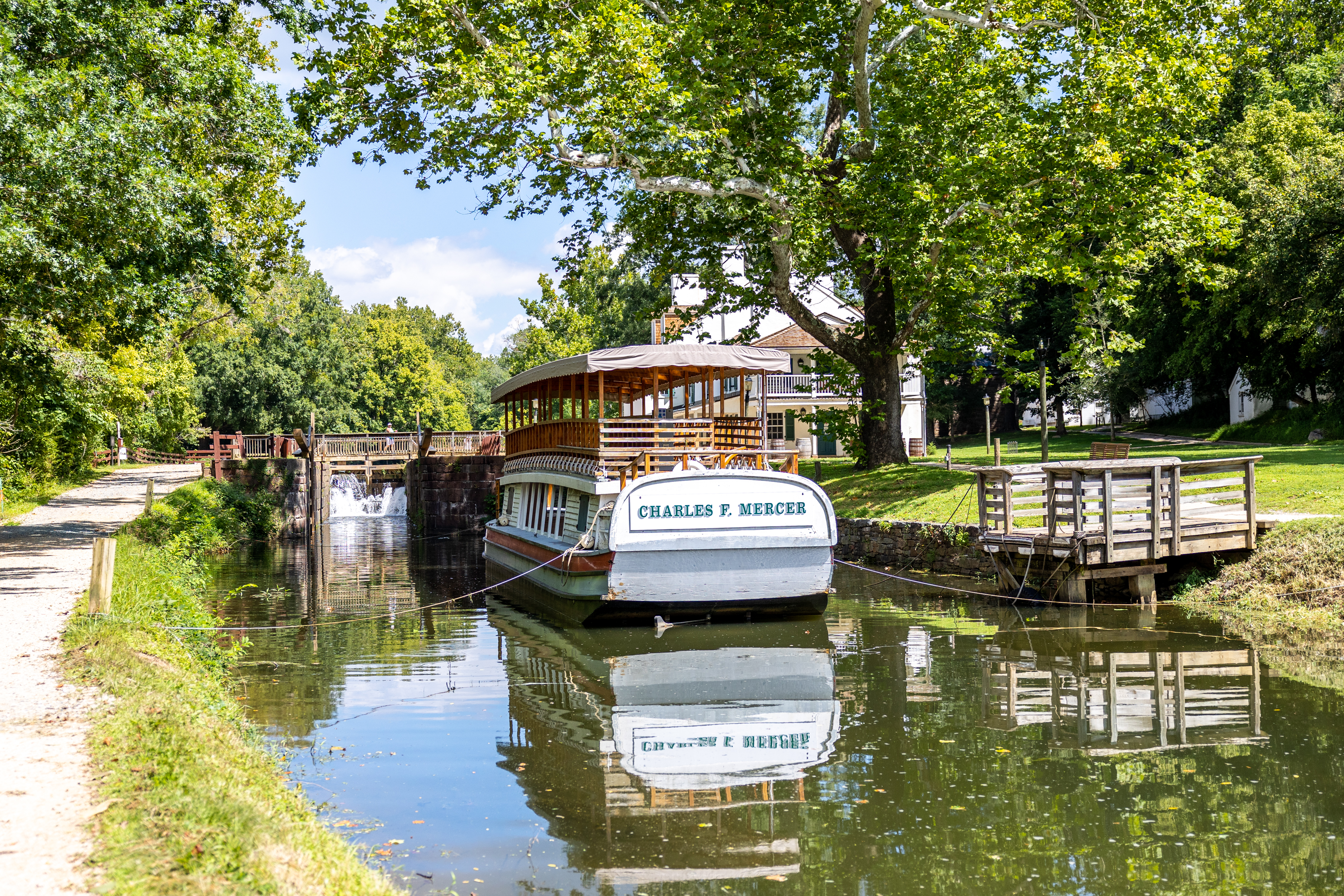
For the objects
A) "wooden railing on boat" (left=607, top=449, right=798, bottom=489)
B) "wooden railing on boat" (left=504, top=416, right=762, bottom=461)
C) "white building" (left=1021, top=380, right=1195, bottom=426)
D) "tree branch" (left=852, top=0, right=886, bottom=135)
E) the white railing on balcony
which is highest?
"tree branch" (left=852, top=0, right=886, bottom=135)

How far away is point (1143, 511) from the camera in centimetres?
1675

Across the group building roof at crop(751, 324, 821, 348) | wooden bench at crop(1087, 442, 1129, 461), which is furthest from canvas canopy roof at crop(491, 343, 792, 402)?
building roof at crop(751, 324, 821, 348)

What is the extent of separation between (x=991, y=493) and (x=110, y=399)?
25481mm

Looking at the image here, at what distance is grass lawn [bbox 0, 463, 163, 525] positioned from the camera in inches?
1058

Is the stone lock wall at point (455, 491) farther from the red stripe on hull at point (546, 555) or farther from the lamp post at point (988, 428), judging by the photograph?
the lamp post at point (988, 428)

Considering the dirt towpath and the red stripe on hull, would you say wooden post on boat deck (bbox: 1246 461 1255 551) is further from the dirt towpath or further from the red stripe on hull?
the dirt towpath

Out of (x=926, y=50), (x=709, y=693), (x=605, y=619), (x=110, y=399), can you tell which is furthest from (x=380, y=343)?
(x=709, y=693)

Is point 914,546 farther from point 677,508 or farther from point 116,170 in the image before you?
point 116,170

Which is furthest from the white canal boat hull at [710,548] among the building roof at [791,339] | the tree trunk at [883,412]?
the building roof at [791,339]

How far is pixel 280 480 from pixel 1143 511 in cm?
3342

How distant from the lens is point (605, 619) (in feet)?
58.7

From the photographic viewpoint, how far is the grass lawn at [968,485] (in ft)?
65.3

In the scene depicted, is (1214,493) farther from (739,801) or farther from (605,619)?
(739,801)

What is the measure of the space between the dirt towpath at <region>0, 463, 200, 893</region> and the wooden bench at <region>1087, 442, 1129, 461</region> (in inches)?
749
